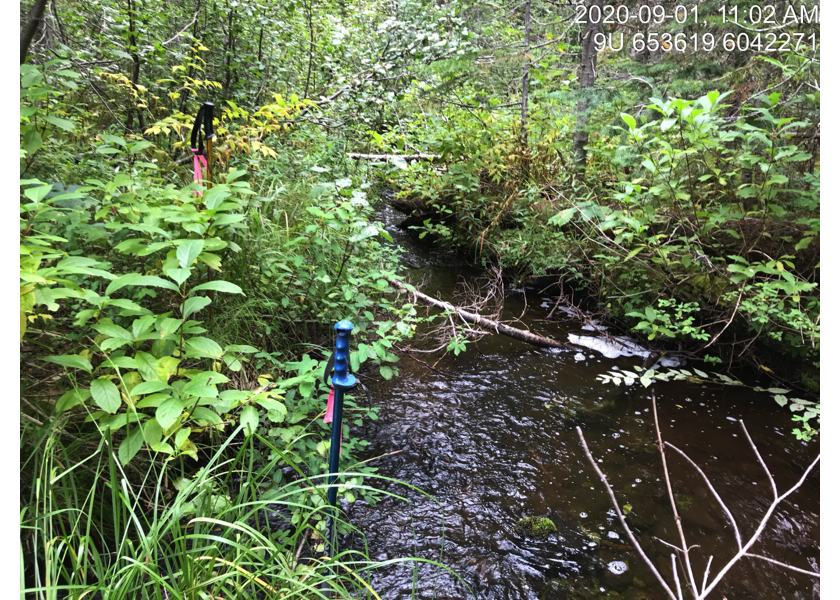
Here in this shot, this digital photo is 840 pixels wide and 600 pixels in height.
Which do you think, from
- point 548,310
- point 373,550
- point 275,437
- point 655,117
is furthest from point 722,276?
point 275,437

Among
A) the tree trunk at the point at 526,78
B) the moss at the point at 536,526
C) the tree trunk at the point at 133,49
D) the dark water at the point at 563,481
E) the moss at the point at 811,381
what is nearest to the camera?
the dark water at the point at 563,481

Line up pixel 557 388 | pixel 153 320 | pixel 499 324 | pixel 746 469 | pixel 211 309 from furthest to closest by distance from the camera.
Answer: pixel 499 324 < pixel 557 388 < pixel 746 469 < pixel 211 309 < pixel 153 320

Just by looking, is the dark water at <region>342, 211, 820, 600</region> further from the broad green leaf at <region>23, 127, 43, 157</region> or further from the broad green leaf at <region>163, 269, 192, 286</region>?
the broad green leaf at <region>23, 127, 43, 157</region>

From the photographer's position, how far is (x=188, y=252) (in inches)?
63.0

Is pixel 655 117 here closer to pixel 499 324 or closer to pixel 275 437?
pixel 499 324

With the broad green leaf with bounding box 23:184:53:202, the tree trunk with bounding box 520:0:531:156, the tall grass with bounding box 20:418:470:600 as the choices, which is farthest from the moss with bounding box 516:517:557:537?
the tree trunk with bounding box 520:0:531:156

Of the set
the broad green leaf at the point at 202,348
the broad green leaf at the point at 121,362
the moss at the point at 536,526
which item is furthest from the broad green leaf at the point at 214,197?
the moss at the point at 536,526

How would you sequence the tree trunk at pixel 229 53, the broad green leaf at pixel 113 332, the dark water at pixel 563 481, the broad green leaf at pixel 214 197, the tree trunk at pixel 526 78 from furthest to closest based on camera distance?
the tree trunk at pixel 526 78 < the tree trunk at pixel 229 53 < the dark water at pixel 563 481 < the broad green leaf at pixel 214 197 < the broad green leaf at pixel 113 332

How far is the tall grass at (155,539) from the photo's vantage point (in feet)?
3.99

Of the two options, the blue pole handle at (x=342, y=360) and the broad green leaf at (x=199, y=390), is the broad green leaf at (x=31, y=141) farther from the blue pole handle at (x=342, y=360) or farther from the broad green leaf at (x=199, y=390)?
the blue pole handle at (x=342, y=360)

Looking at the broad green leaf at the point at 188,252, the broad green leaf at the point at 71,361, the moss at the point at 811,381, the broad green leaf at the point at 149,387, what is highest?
the broad green leaf at the point at 188,252

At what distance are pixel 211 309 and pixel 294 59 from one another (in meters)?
5.31

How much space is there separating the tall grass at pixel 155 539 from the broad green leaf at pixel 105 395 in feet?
0.34

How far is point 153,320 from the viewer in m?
1.58
